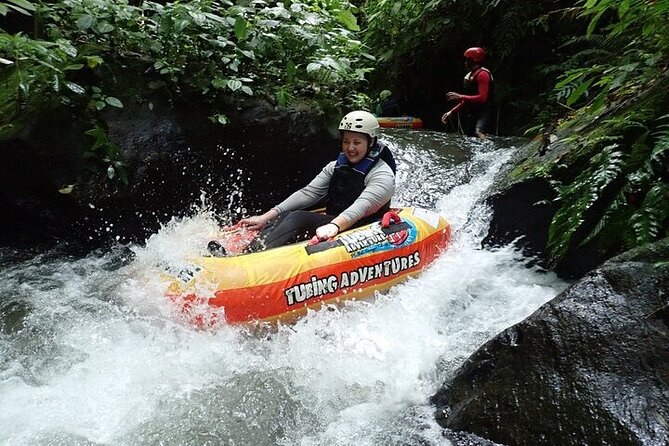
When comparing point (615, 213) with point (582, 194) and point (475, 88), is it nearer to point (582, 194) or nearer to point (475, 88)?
point (582, 194)

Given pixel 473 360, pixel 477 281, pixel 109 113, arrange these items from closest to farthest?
pixel 473 360, pixel 477 281, pixel 109 113

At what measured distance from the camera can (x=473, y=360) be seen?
2.71m

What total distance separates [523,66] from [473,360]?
26.0ft

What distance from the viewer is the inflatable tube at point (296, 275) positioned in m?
3.64

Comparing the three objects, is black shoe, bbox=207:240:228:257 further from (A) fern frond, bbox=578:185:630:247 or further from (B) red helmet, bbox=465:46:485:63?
(B) red helmet, bbox=465:46:485:63

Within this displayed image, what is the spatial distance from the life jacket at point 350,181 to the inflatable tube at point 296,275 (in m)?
0.59

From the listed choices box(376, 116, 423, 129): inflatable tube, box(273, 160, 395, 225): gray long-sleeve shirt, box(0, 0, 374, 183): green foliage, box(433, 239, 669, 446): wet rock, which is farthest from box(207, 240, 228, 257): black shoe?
box(376, 116, 423, 129): inflatable tube

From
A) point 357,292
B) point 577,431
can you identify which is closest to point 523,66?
point 357,292

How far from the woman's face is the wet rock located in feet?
8.79

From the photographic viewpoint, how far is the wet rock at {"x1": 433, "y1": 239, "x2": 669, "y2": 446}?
2.16 m

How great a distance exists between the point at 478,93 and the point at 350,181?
4414 millimetres

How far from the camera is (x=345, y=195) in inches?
197

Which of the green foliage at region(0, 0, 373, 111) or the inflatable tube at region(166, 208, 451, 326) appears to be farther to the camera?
the green foliage at region(0, 0, 373, 111)

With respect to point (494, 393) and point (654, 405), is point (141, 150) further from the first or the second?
point (654, 405)
